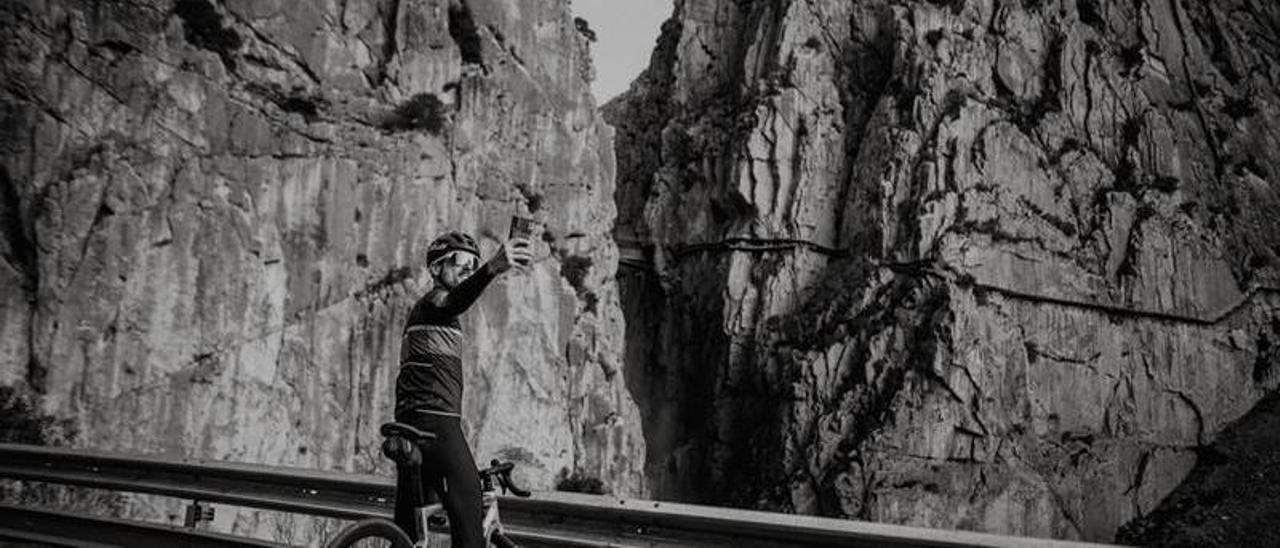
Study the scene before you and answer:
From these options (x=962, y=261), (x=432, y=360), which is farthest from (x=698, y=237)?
(x=432, y=360)

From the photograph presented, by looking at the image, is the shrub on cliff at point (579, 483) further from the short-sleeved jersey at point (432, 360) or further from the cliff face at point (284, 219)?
the short-sleeved jersey at point (432, 360)

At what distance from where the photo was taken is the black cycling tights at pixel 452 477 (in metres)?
5.11

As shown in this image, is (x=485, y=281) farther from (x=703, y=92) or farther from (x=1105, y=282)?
(x=703, y=92)

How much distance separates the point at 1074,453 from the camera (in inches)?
2229

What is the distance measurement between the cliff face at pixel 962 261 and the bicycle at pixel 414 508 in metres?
51.1

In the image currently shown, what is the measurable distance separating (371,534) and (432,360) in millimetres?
949

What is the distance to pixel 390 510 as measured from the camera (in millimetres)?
6910

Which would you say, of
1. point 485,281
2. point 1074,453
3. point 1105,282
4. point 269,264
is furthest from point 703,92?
point 485,281

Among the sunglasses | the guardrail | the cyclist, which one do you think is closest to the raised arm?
the cyclist

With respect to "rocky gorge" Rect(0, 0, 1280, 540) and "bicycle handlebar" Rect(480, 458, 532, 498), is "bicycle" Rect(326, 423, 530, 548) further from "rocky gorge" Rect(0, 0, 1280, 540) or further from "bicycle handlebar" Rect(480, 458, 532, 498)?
"rocky gorge" Rect(0, 0, 1280, 540)

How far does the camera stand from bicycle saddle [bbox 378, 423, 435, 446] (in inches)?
197

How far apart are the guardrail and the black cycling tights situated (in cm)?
132

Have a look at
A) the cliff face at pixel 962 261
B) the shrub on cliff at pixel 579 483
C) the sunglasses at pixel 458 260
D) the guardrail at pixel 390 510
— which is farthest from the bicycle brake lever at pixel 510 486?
the cliff face at pixel 962 261

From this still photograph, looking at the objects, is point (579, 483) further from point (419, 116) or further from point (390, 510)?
point (390, 510)
